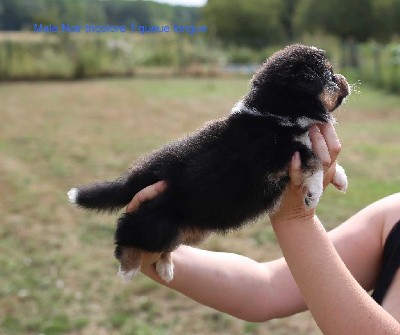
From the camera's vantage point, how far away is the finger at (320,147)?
63.9 inches

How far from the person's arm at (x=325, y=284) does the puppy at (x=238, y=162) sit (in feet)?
0.52

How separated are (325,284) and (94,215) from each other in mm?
3669

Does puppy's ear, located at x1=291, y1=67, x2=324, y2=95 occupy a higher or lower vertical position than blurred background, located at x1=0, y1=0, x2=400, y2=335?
higher

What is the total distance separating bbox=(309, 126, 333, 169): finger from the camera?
162 cm

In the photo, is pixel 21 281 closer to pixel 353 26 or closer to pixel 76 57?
pixel 76 57

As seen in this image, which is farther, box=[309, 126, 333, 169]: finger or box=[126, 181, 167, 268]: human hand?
box=[126, 181, 167, 268]: human hand

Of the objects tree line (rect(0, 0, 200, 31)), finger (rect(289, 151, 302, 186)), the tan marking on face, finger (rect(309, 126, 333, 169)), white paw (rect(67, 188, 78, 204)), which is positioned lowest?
tree line (rect(0, 0, 200, 31))

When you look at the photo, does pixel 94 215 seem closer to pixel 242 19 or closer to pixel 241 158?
pixel 241 158

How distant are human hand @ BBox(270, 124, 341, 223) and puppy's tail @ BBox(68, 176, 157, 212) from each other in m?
0.53

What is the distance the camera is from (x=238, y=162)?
70.2 inches

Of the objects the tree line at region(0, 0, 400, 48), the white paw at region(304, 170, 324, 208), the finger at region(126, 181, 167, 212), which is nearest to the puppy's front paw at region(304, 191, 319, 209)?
the white paw at region(304, 170, 324, 208)

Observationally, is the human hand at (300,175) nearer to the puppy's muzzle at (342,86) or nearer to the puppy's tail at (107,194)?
the puppy's muzzle at (342,86)

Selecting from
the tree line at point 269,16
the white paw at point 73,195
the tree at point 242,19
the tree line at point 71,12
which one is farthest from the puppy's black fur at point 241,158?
the tree at point 242,19

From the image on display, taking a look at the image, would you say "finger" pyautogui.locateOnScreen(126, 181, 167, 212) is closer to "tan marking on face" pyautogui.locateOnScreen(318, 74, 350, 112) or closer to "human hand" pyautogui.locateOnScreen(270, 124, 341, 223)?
"human hand" pyautogui.locateOnScreen(270, 124, 341, 223)
